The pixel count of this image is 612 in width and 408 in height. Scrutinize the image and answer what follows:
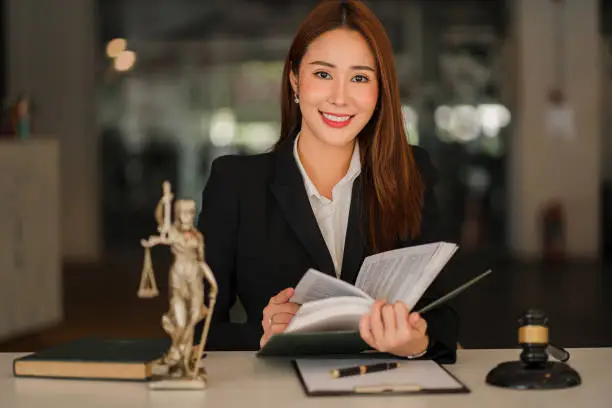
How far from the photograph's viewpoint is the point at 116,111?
1162 cm

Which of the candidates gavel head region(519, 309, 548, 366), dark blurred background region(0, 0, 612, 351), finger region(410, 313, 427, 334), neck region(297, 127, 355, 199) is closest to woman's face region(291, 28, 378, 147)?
neck region(297, 127, 355, 199)

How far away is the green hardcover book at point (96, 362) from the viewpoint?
1.84m

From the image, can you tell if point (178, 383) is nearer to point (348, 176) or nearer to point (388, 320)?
point (388, 320)

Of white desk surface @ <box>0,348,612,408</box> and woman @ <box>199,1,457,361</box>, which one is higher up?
woman @ <box>199,1,457,361</box>

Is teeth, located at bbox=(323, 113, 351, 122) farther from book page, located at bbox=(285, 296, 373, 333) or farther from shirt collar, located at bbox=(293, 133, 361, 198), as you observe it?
book page, located at bbox=(285, 296, 373, 333)

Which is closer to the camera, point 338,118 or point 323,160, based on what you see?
point 338,118

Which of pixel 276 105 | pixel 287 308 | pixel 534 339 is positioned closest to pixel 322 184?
pixel 287 308

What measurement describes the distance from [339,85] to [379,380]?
0.83 meters

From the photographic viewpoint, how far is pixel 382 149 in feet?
8.42

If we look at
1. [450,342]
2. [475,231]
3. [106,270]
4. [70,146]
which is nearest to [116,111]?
[70,146]

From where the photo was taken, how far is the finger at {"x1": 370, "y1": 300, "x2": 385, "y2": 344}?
186 cm

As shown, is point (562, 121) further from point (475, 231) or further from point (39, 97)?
point (39, 97)

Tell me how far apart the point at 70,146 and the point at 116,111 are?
64cm

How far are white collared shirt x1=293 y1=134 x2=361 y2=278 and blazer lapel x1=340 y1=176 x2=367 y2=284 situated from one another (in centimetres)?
4
